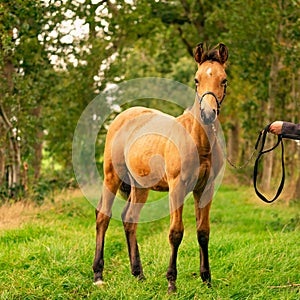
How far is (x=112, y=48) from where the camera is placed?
18.7 metres

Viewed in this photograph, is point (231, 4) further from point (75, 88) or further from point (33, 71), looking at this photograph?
point (33, 71)

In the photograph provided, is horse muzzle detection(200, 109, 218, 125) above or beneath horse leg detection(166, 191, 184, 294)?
above

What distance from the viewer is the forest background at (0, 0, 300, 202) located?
41.2ft

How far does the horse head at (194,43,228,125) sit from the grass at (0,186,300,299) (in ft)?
6.52

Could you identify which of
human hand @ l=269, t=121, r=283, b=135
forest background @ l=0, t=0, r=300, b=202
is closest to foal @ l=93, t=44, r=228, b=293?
human hand @ l=269, t=121, r=283, b=135

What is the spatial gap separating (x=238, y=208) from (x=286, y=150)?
18.1 ft

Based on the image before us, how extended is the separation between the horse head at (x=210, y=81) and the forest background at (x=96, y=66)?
456 cm

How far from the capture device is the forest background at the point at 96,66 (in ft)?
41.2

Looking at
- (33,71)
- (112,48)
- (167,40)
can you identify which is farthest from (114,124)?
(167,40)

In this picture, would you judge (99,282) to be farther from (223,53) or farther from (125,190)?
(223,53)

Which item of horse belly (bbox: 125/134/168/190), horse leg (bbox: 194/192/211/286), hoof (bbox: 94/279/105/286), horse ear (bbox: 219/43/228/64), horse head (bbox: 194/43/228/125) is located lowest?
hoof (bbox: 94/279/105/286)

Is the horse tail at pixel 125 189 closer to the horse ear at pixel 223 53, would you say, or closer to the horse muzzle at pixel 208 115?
the horse muzzle at pixel 208 115

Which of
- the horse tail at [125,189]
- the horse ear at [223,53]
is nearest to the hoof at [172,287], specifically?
the horse tail at [125,189]

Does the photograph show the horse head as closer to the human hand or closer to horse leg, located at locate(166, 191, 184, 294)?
the human hand
